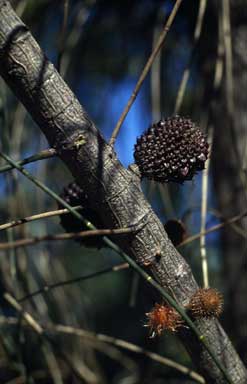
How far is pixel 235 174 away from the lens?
1.28 metres

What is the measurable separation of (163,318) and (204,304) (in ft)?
0.14

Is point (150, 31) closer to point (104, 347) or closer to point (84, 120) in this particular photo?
point (104, 347)

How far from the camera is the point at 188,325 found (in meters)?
0.62

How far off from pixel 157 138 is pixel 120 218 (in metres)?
0.09

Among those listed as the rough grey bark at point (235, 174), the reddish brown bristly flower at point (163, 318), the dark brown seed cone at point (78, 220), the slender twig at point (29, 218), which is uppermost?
the rough grey bark at point (235, 174)

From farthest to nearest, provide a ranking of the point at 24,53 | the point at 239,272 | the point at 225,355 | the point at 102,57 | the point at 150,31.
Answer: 1. the point at 102,57
2. the point at 150,31
3. the point at 239,272
4. the point at 225,355
5. the point at 24,53

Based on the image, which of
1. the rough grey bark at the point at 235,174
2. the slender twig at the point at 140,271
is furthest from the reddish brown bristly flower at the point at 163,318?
the rough grey bark at the point at 235,174

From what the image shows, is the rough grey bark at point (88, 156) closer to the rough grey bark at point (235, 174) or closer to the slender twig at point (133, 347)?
the slender twig at point (133, 347)

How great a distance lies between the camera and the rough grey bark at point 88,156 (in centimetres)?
56

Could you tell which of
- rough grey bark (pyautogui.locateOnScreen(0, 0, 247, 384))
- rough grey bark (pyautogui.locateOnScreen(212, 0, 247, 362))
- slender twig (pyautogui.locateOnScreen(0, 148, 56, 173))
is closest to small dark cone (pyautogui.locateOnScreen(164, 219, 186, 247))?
rough grey bark (pyautogui.locateOnScreen(0, 0, 247, 384))

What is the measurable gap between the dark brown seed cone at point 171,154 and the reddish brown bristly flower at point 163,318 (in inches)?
4.5

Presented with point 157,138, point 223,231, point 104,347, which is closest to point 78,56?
point 223,231

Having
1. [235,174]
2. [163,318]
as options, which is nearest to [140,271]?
[163,318]

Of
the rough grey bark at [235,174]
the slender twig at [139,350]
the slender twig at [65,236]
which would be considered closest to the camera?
the slender twig at [65,236]
